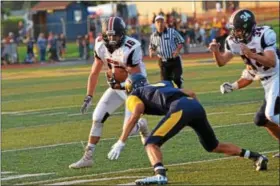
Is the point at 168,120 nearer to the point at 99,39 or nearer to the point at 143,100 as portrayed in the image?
the point at 143,100

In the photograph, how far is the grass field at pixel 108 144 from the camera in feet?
24.6

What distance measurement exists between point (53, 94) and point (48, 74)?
25.7ft

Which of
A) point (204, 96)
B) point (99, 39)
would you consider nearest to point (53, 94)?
point (204, 96)

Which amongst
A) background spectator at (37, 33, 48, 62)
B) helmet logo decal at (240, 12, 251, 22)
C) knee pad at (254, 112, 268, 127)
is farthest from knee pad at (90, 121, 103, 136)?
background spectator at (37, 33, 48, 62)

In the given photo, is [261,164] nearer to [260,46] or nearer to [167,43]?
[260,46]

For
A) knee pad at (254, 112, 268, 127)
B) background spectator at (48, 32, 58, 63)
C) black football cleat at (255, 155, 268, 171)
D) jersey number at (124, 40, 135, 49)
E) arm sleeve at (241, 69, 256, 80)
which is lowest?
background spectator at (48, 32, 58, 63)

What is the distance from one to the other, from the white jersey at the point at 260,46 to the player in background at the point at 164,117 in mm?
1021

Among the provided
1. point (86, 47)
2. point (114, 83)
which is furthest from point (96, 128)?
point (86, 47)

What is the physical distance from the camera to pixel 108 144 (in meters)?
10.1

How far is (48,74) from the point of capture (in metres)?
26.0

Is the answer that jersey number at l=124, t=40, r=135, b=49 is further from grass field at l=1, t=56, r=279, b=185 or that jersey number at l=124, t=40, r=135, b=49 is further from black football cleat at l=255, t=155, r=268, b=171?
black football cleat at l=255, t=155, r=268, b=171

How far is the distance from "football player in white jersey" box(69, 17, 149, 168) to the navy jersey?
1046mm

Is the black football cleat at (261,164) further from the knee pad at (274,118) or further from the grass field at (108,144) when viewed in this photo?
the knee pad at (274,118)

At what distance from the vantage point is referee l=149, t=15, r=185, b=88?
13.7m
